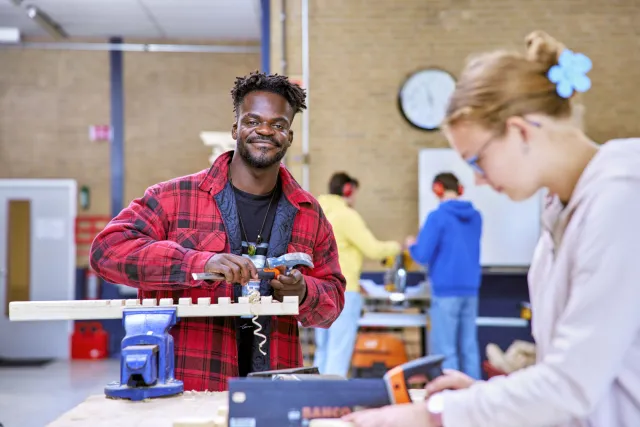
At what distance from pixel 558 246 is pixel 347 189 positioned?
13.4 feet

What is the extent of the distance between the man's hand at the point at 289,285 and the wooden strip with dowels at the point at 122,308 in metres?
0.16

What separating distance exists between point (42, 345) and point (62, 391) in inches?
94.4

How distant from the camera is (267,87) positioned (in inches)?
90.3

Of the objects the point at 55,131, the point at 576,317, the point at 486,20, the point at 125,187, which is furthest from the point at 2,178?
the point at 576,317

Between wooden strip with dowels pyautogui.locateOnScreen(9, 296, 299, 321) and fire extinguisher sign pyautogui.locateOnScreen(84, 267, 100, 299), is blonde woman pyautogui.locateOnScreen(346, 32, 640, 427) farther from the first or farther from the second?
fire extinguisher sign pyautogui.locateOnScreen(84, 267, 100, 299)

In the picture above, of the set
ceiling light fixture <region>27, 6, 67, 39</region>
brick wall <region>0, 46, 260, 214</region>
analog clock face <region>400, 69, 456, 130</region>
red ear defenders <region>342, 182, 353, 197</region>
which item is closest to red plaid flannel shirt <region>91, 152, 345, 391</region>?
red ear defenders <region>342, 182, 353, 197</region>

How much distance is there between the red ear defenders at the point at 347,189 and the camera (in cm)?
537

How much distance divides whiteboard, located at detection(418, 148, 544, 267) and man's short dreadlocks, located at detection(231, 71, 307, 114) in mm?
4425

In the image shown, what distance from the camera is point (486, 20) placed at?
22.4ft

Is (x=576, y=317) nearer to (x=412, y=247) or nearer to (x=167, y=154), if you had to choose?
(x=412, y=247)

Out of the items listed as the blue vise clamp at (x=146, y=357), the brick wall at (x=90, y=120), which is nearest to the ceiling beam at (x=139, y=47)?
the brick wall at (x=90, y=120)

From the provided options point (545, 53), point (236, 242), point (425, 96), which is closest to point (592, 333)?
point (545, 53)

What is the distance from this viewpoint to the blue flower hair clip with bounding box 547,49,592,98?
50.1 inches

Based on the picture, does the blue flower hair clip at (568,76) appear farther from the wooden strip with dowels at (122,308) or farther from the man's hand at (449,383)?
the wooden strip with dowels at (122,308)
